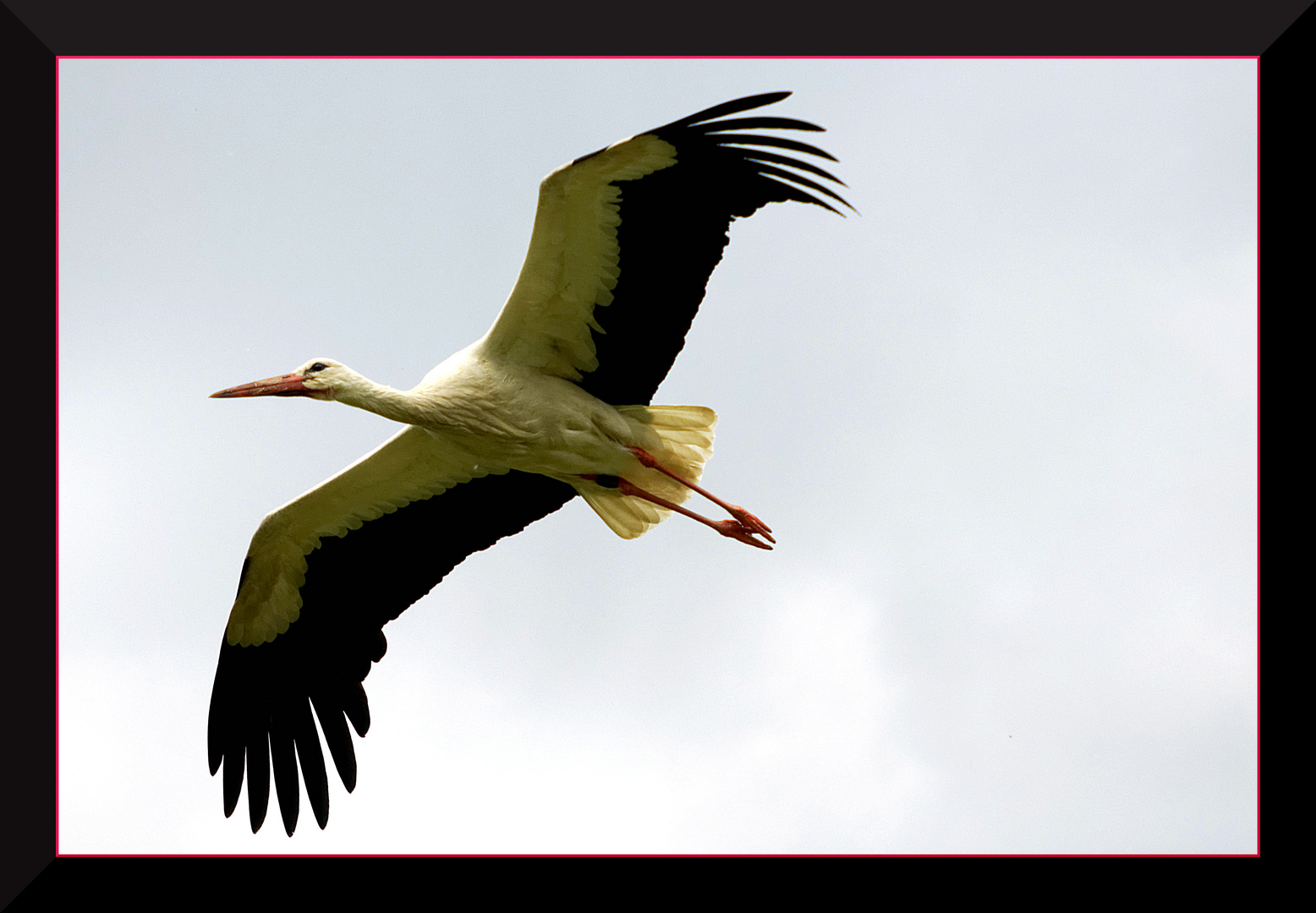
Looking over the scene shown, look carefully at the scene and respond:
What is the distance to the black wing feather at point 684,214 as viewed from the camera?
5.55 metres

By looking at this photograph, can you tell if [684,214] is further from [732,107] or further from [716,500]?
[716,500]

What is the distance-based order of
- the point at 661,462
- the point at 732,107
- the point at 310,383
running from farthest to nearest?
the point at 661,462 < the point at 310,383 < the point at 732,107

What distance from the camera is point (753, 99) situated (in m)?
5.29

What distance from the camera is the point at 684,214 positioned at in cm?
583

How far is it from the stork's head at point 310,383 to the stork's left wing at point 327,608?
914 millimetres

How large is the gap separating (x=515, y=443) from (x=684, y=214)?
1486 millimetres

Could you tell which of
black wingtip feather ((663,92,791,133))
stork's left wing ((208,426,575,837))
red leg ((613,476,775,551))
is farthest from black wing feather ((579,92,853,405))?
stork's left wing ((208,426,575,837))

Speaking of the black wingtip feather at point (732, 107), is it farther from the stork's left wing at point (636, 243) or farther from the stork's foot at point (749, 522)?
the stork's foot at point (749, 522)

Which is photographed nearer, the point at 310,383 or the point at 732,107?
the point at 732,107

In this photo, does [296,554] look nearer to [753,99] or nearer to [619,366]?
[619,366]

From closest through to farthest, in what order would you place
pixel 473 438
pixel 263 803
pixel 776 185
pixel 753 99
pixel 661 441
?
pixel 753 99
pixel 776 185
pixel 473 438
pixel 661 441
pixel 263 803

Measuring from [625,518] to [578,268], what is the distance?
1656 millimetres

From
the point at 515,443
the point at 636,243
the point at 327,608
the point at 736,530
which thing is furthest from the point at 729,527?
the point at 327,608
